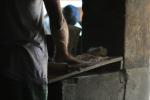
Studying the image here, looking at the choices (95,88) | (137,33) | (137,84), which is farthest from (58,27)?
(137,84)

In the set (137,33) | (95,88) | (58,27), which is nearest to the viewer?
(58,27)

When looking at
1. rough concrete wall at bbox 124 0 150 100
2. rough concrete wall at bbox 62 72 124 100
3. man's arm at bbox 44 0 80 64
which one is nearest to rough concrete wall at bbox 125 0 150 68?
rough concrete wall at bbox 124 0 150 100

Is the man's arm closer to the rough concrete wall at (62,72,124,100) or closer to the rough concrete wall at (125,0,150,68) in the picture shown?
the rough concrete wall at (62,72,124,100)

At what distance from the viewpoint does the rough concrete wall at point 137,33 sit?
12.7 ft

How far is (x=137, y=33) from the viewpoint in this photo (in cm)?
396

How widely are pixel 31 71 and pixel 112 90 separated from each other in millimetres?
1329

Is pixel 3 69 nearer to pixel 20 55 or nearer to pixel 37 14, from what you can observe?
pixel 20 55

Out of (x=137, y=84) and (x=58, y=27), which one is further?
(x=137, y=84)

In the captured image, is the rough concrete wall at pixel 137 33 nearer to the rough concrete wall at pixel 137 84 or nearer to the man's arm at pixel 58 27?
the rough concrete wall at pixel 137 84

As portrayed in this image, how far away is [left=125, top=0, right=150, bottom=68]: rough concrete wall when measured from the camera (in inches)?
153

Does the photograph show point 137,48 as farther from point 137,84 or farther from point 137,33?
point 137,84

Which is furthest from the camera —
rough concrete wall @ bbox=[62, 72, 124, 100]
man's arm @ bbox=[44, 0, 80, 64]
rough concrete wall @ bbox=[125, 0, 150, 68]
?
rough concrete wall @ bbox=[125, 0, 150, 68]

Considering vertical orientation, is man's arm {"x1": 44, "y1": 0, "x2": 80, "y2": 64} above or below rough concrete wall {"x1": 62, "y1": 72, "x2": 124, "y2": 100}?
above

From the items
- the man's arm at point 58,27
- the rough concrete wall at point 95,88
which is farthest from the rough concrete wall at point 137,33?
the man's arm at point 58,27
